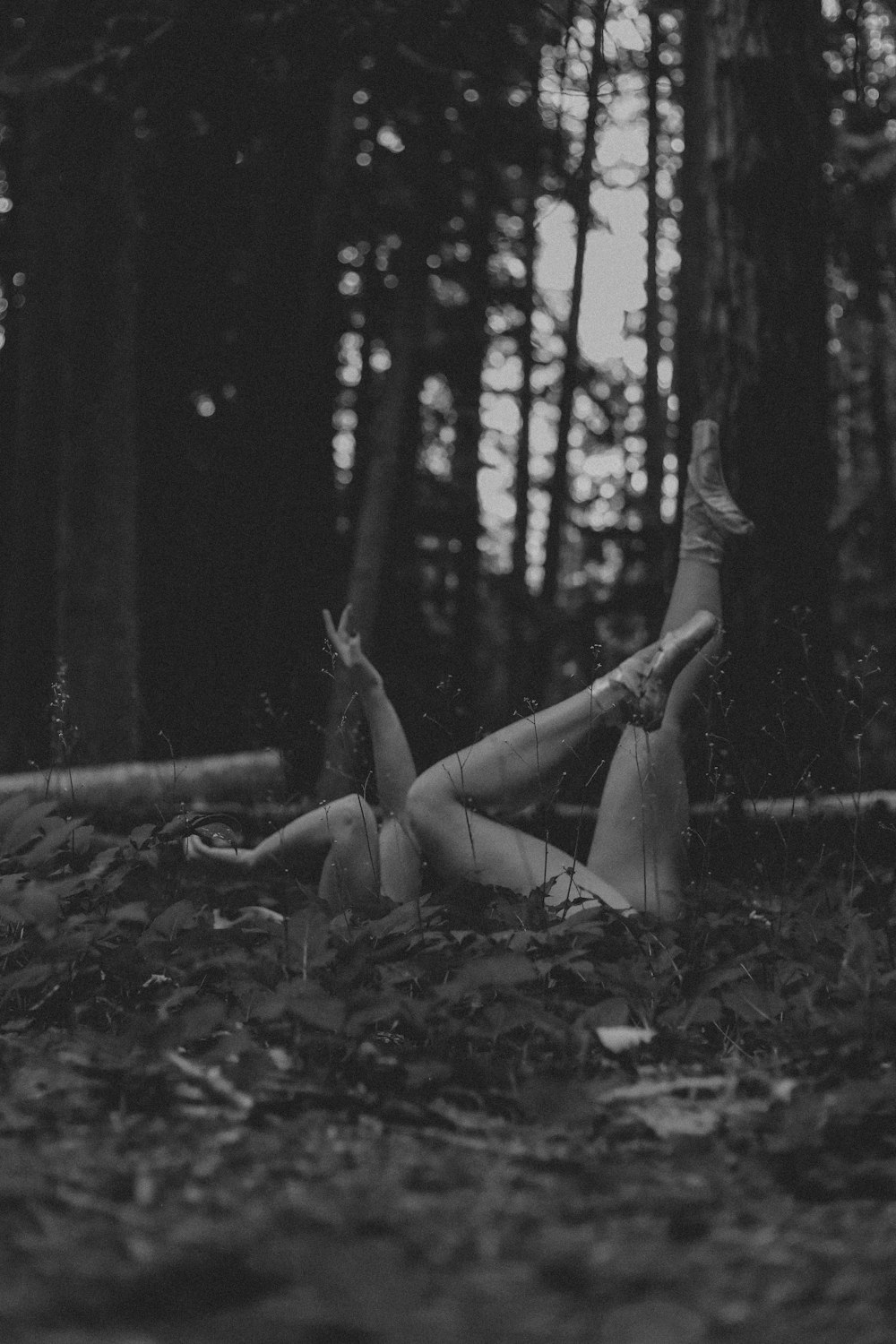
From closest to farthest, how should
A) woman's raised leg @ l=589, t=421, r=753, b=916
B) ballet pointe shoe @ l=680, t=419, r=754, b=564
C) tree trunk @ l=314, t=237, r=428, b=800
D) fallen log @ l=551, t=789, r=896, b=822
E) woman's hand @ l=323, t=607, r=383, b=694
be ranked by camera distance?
woman's raised leg @ l=589, t=421, r=753, b=916
woman's hand @ l=323, t=607, r=383, b=694
ballet pointe shoe @ l=680, t=419, r=754, b=564
fallen log @ l=551, t=789, r=896, b=822
tree trunk @ l=314, t=237, r=428, b=800

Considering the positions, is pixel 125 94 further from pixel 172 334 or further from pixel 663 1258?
pixel 663 1258

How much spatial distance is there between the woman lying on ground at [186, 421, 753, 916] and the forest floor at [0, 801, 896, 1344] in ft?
0.59

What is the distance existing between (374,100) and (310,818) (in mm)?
7866

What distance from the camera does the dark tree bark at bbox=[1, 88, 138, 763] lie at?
9078 millimetres

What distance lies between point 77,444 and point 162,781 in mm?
4817

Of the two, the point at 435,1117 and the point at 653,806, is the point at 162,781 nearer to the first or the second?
the point at 653,806

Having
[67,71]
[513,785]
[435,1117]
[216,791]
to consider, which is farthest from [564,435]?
[435,1117]

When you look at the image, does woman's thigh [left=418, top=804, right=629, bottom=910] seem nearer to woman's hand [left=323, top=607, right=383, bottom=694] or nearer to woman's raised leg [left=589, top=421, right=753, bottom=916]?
woman's raised leg [left=589, top=421, right=753, bottom=916]

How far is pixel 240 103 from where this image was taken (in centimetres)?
950

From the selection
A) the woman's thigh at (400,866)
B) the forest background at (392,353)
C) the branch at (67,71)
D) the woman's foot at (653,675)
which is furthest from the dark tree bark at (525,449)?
the woman's foot at (653,675)

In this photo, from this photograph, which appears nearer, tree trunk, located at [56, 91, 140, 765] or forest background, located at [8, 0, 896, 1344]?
forest background, located at [8, 0, 896, 1344]

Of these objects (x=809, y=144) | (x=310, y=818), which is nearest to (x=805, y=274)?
(x=809, y=144)

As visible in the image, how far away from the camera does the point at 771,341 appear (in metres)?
5.14

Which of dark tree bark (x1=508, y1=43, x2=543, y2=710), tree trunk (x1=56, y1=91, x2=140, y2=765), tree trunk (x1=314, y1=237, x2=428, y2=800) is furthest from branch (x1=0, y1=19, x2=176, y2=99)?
dark tree bark (x1=508, y1=43, x2=543, y2=710)
